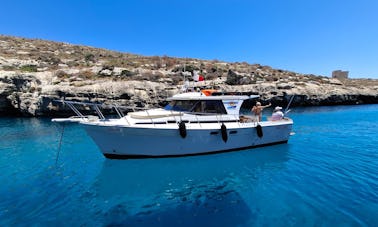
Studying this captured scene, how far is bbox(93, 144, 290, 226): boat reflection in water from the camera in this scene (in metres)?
5.68

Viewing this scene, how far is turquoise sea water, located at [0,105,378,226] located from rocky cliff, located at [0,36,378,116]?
889cm

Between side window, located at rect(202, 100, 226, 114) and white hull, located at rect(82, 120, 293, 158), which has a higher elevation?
side window, located at rect(202, 100, 226, 114)

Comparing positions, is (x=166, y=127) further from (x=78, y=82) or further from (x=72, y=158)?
(x=78, y=82)

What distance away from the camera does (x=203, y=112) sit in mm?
11508

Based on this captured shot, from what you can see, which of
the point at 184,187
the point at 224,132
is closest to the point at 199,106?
the point at 224,132

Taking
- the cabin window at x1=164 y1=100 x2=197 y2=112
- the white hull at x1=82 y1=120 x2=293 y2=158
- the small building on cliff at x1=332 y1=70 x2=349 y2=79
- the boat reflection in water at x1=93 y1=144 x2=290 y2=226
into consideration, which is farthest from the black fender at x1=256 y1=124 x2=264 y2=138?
the small building on cliff at x1=332 y1=70 x2=349 y2=79

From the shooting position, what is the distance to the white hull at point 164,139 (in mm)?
9453

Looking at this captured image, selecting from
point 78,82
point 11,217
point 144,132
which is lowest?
point 11,217

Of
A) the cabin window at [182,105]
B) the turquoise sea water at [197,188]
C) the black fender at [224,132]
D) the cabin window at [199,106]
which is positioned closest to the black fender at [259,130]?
the turquoise sea water at [197,188]

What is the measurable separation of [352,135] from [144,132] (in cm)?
1352

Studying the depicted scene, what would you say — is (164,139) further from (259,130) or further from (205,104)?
(259,130)

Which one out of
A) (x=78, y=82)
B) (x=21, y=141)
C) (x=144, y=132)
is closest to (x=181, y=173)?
(x=144, y=132)

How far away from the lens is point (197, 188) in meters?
7.38

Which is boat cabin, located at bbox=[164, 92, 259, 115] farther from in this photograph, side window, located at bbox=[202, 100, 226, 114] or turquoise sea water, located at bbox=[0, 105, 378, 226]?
turquoise sea water, located at bbox=[0, 105, 378, 226]
